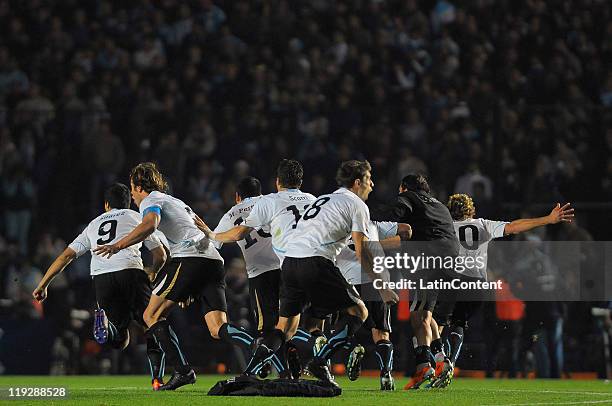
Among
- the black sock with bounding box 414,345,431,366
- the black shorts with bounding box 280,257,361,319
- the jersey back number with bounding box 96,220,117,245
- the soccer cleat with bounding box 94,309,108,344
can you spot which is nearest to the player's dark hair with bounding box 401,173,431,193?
the black sock with bounding box 414,345,431,366

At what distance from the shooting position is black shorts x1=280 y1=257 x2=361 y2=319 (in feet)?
32.6

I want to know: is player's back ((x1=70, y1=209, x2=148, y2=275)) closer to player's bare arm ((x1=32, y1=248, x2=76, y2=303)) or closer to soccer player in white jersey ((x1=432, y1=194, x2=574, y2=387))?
player's bare arm ((x1=32, y1=248, x2=76, y2=303))

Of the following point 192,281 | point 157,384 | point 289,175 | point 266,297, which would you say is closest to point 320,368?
point 266,297

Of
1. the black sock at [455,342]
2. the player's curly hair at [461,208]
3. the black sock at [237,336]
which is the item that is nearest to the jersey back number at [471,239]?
the player's curly hair at [461,208]

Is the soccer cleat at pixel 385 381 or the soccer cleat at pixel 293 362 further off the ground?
the soccer cleat at pixel 293 362

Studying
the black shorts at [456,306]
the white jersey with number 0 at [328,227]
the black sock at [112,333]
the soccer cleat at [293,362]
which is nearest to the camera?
the white jersey with number 0 at [328,227]

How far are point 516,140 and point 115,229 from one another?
6165mm

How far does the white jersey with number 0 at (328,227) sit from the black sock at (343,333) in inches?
28.2

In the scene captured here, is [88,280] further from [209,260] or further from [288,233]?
[288,233]

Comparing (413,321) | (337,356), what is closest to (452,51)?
(337,356)

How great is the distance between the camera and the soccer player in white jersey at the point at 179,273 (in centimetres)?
1120

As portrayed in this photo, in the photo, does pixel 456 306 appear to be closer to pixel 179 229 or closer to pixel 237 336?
pixel 237 336

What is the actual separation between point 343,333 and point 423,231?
1703 mm

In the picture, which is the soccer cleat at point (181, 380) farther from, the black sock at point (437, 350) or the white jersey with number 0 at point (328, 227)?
the black sock at point (437, 350)
